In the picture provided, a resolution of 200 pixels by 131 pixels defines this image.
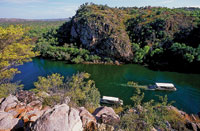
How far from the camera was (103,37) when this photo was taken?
4338 cm

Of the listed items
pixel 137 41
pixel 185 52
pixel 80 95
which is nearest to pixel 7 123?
pixel 80 95

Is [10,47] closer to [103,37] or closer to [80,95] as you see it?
[80,95]

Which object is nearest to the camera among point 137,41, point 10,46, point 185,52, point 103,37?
point 10,46

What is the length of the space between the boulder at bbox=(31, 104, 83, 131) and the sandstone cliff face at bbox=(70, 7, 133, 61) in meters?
35.0

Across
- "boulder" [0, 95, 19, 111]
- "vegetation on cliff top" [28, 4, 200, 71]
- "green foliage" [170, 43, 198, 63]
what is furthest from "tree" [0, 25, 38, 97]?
"green foliage" [170, 43, 198, 63]

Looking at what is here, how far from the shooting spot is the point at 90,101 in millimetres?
13633

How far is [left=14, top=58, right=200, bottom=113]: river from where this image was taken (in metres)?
21.2

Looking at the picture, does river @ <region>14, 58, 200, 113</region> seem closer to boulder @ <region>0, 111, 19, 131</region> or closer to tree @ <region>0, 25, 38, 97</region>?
tree @ <region>0, 25, 38, 97</region>

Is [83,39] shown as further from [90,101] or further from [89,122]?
[89,122]

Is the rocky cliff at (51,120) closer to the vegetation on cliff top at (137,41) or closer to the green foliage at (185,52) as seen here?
the green foliage at (185,52)

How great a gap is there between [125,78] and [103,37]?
19582mm

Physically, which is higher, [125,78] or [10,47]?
[10,47]

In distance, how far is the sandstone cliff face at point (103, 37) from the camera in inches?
1571

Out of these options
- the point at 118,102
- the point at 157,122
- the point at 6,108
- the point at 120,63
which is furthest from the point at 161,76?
the point at 6,108
